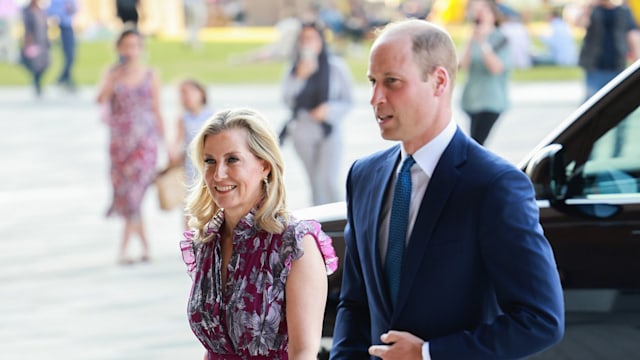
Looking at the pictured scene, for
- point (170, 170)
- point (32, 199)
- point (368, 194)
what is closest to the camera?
point (368, 194)

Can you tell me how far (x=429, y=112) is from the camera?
293 cm

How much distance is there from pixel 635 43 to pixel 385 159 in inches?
488

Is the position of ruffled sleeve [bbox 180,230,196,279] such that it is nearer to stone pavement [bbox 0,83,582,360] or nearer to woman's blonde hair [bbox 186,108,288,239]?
woman's blonde hair [bbox 186,108,288,239]

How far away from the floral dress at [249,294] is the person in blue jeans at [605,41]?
35.5ft

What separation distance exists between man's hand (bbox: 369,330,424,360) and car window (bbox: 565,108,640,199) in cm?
178

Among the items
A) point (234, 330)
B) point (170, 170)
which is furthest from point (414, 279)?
point (170, 170)

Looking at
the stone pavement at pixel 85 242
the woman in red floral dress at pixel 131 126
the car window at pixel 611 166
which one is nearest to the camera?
the car window at pixel 611 166

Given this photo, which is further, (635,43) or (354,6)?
(354,6)

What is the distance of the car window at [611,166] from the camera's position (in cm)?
451

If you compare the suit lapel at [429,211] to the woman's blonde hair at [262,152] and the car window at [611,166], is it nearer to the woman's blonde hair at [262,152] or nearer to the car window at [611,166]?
the woman's blonde hair at [262,152]

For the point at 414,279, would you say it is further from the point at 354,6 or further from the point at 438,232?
the point at 354,6

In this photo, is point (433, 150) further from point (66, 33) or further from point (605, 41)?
point (66, 33)

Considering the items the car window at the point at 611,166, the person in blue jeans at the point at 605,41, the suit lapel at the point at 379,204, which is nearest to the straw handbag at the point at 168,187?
the car window at the point at 611,166

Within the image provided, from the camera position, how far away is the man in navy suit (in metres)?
2.79
